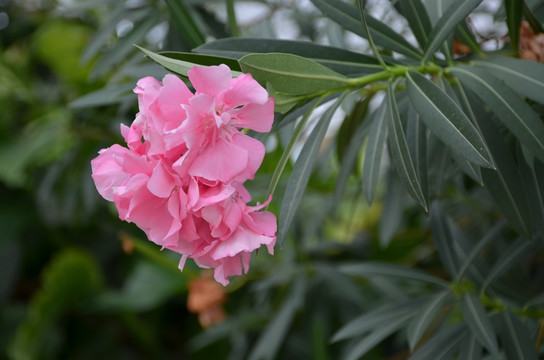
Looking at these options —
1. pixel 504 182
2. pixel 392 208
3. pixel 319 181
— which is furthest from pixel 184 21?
pixel 319 181

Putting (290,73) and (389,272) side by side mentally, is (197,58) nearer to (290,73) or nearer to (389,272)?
(290,73)

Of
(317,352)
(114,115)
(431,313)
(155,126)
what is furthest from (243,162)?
(114,115)

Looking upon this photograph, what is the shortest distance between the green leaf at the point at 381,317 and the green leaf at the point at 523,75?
0.39 m

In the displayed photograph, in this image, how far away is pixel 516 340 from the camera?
72cm

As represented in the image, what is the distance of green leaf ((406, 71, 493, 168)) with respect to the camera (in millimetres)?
495

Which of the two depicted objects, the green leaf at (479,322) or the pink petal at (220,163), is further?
the green leaf at (479,322)

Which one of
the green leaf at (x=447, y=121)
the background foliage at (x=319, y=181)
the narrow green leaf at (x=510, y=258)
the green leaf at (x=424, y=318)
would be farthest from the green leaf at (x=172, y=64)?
the narrow green leaf at (x=510, y=258)

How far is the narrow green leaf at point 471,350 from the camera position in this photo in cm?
74

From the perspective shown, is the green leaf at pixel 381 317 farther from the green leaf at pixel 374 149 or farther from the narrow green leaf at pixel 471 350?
the green leaf at pixel 374 149

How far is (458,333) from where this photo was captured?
79 centimetres

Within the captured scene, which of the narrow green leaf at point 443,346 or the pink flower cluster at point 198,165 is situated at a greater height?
the pink flower cluster at point 198,165

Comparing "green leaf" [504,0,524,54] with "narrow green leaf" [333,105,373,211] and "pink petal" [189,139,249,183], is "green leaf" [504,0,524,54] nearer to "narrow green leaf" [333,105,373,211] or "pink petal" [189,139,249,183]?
"narrow green leaf" [333,105,373,211]

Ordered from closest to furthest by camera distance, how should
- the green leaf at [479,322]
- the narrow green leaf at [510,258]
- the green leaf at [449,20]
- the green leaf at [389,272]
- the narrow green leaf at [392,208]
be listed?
the green leaf at [449,20], the green leaf at [479,322], the narrow green leaf at [510,258], the green leaf at [389,272], the narrow green leaf at [392,208]

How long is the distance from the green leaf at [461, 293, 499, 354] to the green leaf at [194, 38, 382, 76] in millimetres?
333
